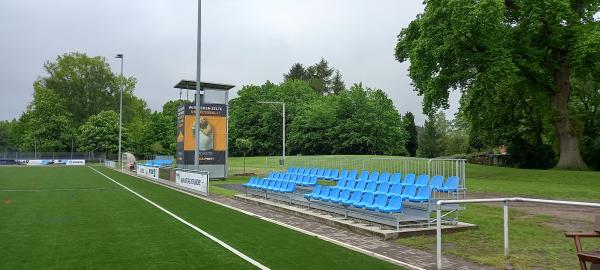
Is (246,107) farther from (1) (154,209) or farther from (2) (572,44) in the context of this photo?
(1) (154,209)

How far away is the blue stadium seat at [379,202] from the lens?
12055 millimetres

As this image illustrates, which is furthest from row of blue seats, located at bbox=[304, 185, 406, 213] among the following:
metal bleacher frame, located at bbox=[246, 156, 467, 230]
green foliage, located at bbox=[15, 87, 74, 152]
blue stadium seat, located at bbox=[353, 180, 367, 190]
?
green foliage, located at bbox=[15, 87, 74, 152]

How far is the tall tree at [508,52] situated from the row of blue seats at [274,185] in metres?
16.9

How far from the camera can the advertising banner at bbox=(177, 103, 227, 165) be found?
3338 cm

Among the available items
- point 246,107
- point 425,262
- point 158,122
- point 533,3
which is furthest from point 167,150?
point 425,262

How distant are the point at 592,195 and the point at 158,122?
87.0 m

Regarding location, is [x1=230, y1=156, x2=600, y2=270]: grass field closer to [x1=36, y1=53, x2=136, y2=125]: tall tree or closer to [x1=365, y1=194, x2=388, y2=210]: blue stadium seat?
[x1=365, y1=194, x2=388, y2=210]: blue stadium seat

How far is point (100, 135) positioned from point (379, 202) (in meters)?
85.3

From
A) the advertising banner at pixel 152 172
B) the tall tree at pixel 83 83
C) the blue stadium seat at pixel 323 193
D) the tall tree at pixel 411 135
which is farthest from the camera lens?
the tall tree at pixel 83 83

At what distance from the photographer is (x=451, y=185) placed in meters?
13.3

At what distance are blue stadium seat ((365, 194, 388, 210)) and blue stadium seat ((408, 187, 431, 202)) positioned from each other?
0.81 metres

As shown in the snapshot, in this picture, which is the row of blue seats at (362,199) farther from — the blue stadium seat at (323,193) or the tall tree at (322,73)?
the tall tree at (322,73)

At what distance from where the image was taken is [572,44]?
105 feet

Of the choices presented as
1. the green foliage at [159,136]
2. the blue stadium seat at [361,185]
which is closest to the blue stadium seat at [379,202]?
the blue stadium seat at [361,185]
